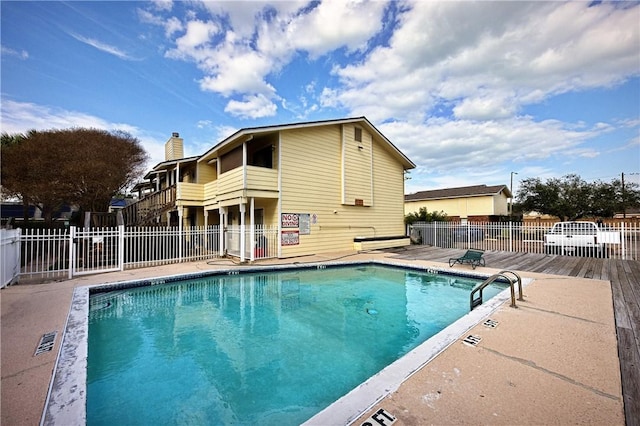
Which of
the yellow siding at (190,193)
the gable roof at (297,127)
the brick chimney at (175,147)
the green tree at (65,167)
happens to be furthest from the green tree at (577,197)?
the green tree at (65,167)

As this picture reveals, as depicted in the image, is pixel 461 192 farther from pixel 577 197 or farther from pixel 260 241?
pixel 260 241

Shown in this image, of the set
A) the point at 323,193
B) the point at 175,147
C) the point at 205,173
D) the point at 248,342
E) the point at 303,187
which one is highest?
the point at 175,147

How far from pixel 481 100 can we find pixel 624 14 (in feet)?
28.6

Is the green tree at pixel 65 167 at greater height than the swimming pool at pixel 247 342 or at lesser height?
greater

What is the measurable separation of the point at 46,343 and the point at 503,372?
6.37 m

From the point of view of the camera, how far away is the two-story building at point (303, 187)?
1317cm

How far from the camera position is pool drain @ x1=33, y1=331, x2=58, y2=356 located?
3994mm

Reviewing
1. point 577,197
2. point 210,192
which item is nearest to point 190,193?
point 210,192

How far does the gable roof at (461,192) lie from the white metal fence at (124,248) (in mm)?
29304

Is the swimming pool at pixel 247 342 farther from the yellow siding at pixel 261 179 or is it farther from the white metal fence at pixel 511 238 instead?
the white metal fence at pixel 511 238

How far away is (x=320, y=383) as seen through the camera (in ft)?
12.9

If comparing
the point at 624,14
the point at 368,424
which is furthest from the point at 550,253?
the point at 368,424

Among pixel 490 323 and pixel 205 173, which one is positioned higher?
pixel 205 173

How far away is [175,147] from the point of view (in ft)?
68.5
